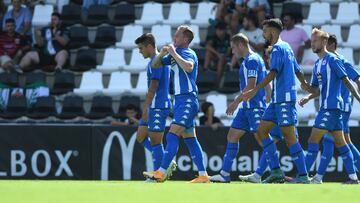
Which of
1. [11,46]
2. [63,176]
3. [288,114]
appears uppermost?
[11,46]

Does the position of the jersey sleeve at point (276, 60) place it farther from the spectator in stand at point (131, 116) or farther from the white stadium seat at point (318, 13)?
the white stadium seat at point (318, 13)

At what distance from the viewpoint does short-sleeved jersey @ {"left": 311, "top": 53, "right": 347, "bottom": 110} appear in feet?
38.9

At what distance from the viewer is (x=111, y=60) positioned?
18859 mm

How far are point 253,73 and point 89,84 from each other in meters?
6.86

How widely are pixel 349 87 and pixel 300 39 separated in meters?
5.47

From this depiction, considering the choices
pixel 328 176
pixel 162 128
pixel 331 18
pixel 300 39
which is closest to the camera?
pixel 162 128

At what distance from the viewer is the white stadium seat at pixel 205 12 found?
61.8ft

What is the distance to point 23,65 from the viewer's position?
19.0m

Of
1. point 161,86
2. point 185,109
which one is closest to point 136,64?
point 161,86

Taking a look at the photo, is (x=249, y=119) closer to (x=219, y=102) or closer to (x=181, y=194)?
(x=181, y=194)

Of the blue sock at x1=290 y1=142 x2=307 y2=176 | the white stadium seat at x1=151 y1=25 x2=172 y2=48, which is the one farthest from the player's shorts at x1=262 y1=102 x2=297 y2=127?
the white stadium seat at x1=151 y1=25 x2=172 y2=48

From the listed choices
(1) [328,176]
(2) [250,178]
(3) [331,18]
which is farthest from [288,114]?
(3) [331,18]

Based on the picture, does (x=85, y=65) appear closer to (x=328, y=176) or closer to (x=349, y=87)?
(x=328, y=176)

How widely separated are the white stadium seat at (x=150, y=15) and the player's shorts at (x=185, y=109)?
742 centimetres
